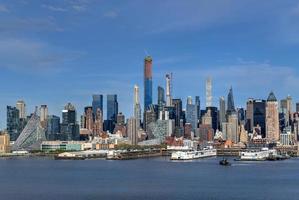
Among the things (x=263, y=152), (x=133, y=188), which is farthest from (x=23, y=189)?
(x=263, y=152)

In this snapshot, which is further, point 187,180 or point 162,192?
point 187,180

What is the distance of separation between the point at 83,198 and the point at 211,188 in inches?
683

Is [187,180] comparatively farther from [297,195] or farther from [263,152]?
[263,152]

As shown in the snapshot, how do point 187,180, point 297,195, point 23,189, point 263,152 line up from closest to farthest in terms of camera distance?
point 297,195 < point 23,189 < point 187,180 < point 263,152

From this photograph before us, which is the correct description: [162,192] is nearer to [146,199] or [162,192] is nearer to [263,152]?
[146,199]

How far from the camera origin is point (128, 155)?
188m

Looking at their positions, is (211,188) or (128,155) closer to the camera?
(211,188)

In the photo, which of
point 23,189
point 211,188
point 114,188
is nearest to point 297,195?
point 211,188

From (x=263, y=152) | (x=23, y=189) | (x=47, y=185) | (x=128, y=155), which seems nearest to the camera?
(x=23, y=189)

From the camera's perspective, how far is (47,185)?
7631 cm

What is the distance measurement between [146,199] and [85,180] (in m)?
25.4

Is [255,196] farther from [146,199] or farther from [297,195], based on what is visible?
[146,199]

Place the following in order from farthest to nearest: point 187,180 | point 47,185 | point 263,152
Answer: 1. point 263,152
2. point 187,180
3. point 47,185

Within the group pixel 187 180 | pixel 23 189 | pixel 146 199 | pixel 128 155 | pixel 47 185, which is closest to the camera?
pixel 146 199
